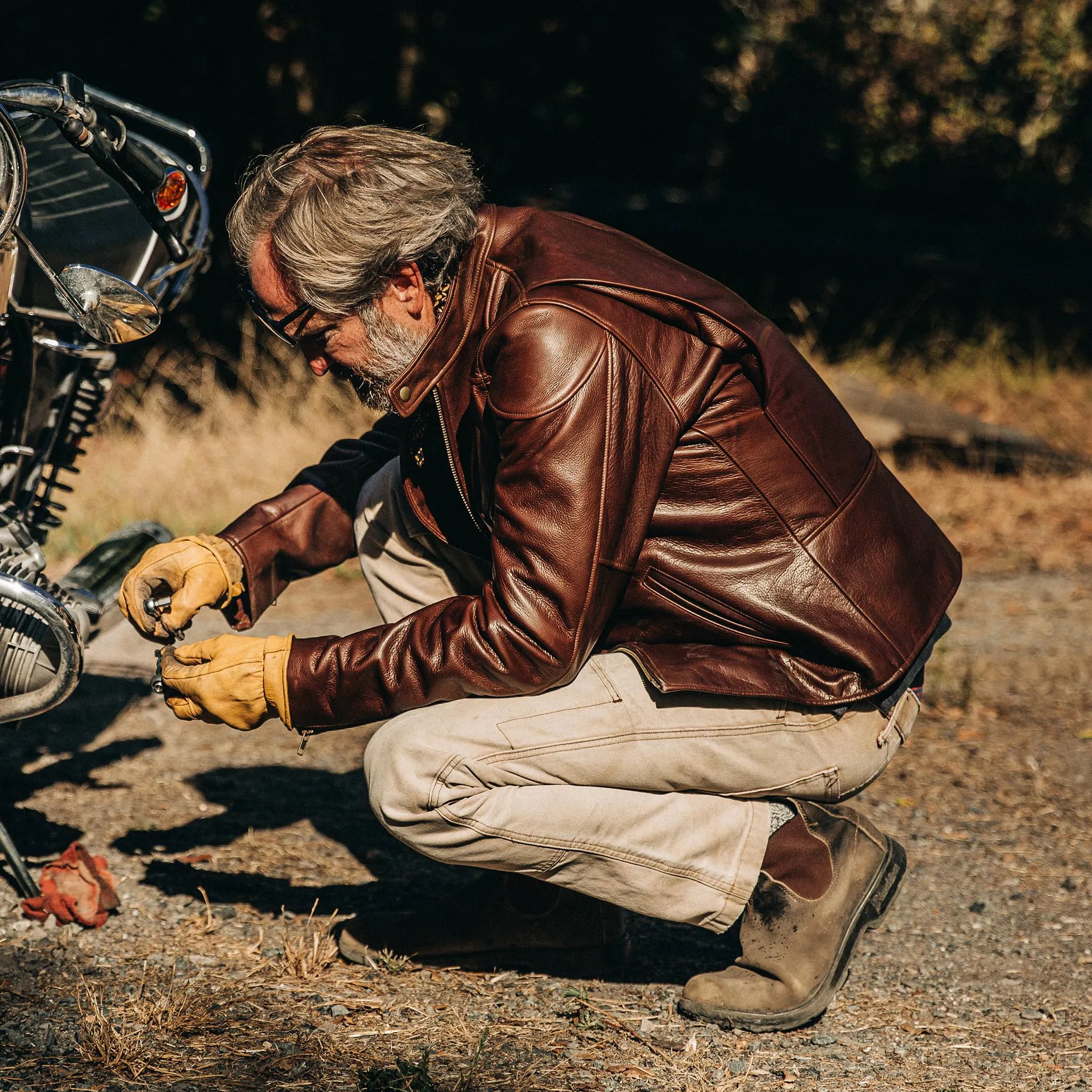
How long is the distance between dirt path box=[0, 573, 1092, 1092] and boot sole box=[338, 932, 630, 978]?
33 mm

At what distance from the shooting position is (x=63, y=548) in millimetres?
5422

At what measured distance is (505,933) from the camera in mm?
2518

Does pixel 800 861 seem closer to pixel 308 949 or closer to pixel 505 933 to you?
pixel 505 933

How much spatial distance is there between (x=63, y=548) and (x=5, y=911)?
3038 millimetres

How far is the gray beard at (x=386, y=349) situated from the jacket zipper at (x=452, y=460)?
0.09 meters

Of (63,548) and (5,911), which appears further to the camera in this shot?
(63,548)

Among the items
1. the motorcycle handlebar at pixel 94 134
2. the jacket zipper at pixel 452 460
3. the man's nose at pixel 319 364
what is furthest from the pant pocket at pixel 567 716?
the motorcycle handlebar at pixel 94 134

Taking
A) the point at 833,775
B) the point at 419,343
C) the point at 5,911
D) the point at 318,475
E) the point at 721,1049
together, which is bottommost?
the point at 5,911

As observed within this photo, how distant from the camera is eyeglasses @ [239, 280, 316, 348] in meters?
2.27

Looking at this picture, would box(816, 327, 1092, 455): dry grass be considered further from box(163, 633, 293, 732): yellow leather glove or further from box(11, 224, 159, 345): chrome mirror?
box(163, 633, 293, 732): yellow leather glove

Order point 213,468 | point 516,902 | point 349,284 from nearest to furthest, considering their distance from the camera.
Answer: point 349,284 < point 516,902 < point 213,468

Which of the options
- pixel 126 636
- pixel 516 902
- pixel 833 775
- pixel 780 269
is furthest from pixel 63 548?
pixel 780 269

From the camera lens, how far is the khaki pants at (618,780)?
7.22 ft

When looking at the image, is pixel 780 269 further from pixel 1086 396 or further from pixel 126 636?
pixel 126 636
